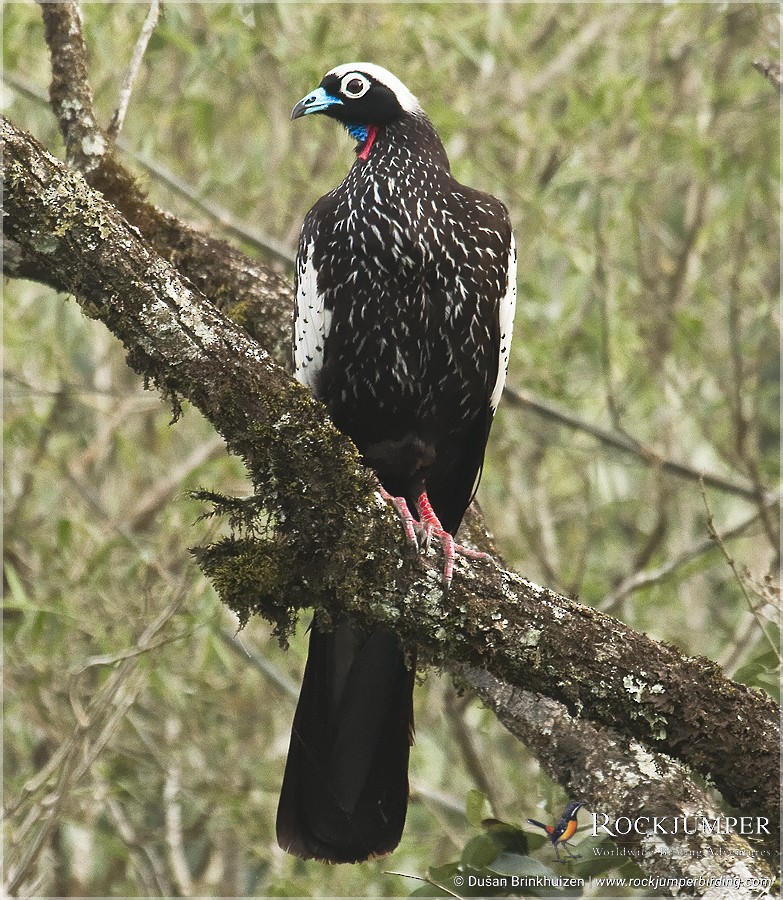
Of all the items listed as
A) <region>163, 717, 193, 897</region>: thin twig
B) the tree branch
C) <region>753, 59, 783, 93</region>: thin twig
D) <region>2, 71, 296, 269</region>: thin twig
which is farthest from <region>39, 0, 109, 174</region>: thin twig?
<region>163, 717, 193, 897</region>: thin twig

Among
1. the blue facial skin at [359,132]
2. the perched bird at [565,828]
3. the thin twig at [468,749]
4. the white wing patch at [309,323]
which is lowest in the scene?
the perched bird at [565,828]

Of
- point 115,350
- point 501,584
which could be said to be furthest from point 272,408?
point 115,350

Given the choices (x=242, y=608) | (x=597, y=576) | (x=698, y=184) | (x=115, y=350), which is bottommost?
(x=242, y=608)

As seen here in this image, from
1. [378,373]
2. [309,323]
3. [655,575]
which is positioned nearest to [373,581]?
[378,373]

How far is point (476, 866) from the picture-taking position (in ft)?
8.71

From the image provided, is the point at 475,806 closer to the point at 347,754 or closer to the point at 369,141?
the point at 347,754

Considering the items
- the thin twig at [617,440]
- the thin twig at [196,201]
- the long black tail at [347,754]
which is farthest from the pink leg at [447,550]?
the thin twig at [196,201]

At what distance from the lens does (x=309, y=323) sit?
10.1 ft

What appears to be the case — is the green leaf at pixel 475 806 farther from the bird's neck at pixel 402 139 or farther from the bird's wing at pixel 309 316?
the bird's neck at pixel 402 139

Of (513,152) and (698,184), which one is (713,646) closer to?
(698,184)

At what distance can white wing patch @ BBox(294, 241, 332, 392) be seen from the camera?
3061 millimetres

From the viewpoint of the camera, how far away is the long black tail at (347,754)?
2.99 meters

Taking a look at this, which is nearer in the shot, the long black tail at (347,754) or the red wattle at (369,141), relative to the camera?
the long black tail at (347,754)

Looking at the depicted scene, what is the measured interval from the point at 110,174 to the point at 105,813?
3080mm
